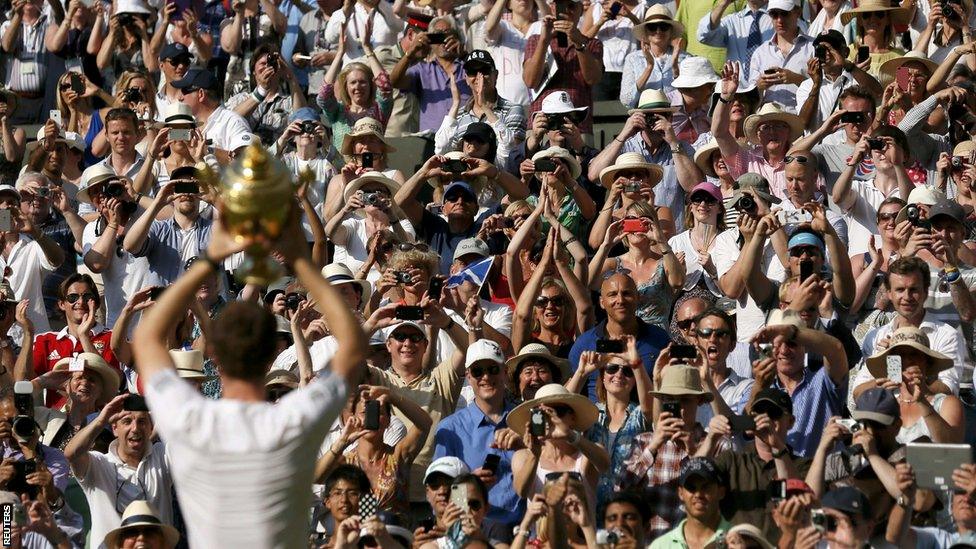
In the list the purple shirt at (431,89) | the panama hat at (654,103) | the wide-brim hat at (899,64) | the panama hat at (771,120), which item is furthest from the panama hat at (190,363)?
the wide-brim hat at (899,64)

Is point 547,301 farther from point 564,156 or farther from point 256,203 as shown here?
point 256,203

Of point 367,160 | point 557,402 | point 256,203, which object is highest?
point 256,203

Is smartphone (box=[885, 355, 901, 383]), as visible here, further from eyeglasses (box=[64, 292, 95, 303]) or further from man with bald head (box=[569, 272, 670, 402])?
eyeglasses (box=[64, 292, 95, 303])

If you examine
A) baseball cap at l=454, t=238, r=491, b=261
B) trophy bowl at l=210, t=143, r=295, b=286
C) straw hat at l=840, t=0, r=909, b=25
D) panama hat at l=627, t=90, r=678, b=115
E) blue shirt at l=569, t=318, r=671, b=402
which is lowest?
blue shirt at l=569, t=318, r=671, b=402

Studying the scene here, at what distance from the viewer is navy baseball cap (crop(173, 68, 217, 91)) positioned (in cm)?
1530

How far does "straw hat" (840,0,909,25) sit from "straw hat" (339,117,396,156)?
3.28 meters

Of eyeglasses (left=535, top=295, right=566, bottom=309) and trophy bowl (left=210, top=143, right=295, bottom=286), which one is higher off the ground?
trophy bowl (left=210, top=143, right=295, bottom=286)

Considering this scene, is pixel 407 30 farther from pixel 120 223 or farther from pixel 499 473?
pixel 499 473

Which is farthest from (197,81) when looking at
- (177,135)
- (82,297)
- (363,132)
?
(82,297)

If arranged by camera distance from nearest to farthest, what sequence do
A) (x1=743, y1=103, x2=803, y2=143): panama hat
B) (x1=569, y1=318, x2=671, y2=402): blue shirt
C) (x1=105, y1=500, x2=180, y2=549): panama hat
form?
(x1=105, y1=500, x2=180, y2=549): panama hat < (x1=569, y1=318, x2=671, y2=402): blue shirt < (x1=743, y1=103, x2=803, y2=143): panama hat

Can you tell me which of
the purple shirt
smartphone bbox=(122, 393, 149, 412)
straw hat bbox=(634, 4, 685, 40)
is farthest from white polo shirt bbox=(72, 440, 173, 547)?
straw hat bbox=(634, 4, 685, 40)

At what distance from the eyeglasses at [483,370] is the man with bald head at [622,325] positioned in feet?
1.82

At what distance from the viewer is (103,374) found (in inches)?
470

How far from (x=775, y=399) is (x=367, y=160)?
14.6 ft
